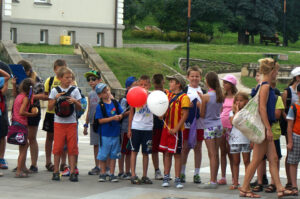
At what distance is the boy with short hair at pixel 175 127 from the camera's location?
10543mm

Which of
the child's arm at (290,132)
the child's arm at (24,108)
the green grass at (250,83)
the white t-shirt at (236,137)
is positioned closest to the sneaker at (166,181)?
the white t-shirt at (236,137)

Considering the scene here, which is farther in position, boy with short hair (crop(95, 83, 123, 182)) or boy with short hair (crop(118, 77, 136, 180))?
boy with short hair (crop(118, 77, 136, 180))

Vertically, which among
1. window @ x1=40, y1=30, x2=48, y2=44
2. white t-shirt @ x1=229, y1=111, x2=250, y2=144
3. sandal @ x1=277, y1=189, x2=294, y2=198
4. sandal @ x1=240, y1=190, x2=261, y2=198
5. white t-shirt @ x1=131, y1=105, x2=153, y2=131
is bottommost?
sandal @ x1=240, y1=190, x2=261, y2=198

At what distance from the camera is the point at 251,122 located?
31.4ft

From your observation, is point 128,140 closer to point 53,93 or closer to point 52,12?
point 53,93

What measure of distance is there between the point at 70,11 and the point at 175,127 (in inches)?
1247

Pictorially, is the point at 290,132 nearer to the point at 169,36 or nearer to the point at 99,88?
the point at 99,88

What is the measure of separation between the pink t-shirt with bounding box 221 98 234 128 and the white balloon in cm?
89

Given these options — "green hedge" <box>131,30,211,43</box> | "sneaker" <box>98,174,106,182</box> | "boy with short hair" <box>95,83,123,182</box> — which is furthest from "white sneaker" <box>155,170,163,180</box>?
"green hedge" <box>131,30,211,43</box>

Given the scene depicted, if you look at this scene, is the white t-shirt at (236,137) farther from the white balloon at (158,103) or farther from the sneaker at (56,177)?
the sneaker at (56,177)

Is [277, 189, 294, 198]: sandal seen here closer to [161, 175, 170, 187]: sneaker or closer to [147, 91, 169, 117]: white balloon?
[161, 175, 170, 187]: sneaker

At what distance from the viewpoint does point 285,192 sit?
9.62 metres

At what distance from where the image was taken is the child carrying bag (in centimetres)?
955

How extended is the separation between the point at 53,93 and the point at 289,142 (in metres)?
3.69
